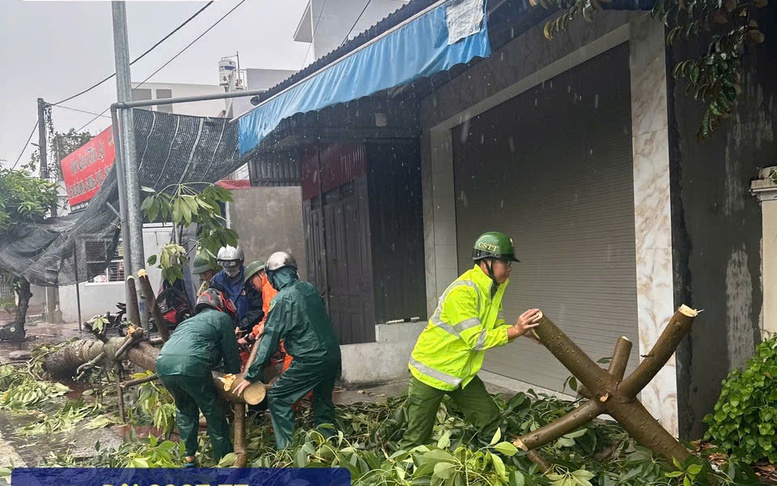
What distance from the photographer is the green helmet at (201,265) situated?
6.29m

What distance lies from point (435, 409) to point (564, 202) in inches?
126

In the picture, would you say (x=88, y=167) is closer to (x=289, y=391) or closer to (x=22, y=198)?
(x=22, y=198)

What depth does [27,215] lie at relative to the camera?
13.4 m

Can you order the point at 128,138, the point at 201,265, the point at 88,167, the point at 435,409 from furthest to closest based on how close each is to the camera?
the point at 88,167 < the point at 128,138 < the point at 201,265 < the point at 435,409

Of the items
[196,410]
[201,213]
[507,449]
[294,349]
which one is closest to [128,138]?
[201,213]

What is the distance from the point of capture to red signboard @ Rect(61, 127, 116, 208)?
11.0 meters

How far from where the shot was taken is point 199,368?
14.8 ft

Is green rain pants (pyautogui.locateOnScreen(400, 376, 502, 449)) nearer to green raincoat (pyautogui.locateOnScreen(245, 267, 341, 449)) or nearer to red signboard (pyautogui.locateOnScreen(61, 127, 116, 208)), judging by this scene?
green raincoat (pyautogui.locateOnScreen(245, 267, 341, 449))

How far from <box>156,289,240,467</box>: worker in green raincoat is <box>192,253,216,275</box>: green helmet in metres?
1.35

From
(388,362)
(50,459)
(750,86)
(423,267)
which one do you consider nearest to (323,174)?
(423,267)

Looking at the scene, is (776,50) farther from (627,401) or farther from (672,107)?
(627,401)

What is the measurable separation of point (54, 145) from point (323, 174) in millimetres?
16391

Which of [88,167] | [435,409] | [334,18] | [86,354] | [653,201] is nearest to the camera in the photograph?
[435,409]

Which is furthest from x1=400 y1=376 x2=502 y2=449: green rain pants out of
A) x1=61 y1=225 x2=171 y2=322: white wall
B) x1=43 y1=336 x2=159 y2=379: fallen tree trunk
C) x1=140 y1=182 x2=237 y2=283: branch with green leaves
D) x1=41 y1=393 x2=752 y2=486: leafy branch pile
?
x1=61 y1=225 x2=171 y2=322: white wall
